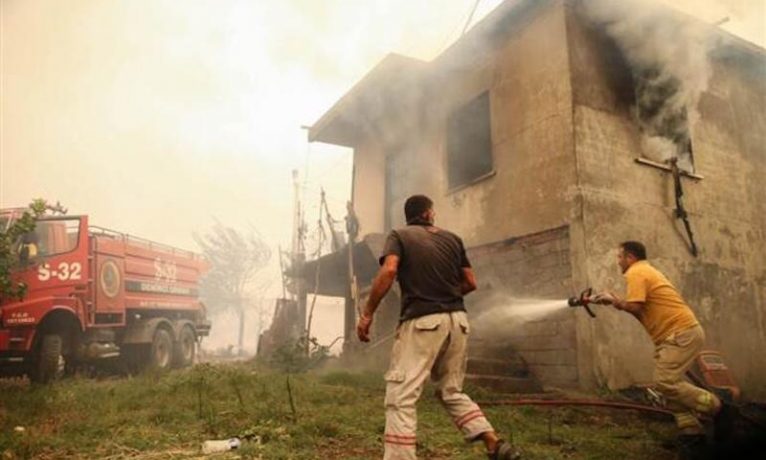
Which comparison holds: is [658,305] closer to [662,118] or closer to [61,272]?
[662,118]

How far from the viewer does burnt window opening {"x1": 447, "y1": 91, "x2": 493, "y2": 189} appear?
9828mm

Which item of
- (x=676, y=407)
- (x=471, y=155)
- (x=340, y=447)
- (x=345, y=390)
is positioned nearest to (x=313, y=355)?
(x=345, y=390)

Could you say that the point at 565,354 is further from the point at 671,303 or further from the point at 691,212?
the point at 691,212

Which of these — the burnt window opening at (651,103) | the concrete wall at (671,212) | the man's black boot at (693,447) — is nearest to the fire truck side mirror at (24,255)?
the concrete wall at (671,212)

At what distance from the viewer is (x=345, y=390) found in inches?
276

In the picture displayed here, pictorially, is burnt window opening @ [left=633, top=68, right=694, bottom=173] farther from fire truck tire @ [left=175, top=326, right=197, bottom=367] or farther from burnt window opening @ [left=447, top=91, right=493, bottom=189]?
fire truck tire @ [left=175, top=326, right=197, bottom=367]

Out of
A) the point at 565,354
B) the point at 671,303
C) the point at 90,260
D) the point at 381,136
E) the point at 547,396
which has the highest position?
the point at 381,136

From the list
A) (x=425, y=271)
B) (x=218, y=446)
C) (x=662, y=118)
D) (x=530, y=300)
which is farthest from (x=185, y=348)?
(x=662, y=118)

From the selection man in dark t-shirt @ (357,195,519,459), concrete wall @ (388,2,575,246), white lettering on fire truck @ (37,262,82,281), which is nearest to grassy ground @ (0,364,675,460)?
man in dark t-shirt @ (357,195,519,459)

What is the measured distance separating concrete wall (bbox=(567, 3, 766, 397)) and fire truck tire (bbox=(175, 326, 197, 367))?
10.1m

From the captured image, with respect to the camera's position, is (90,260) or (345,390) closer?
(345,390)

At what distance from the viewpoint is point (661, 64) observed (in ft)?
28.1

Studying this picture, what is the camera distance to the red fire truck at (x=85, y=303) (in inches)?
344

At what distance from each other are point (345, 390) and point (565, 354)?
2946 mm
